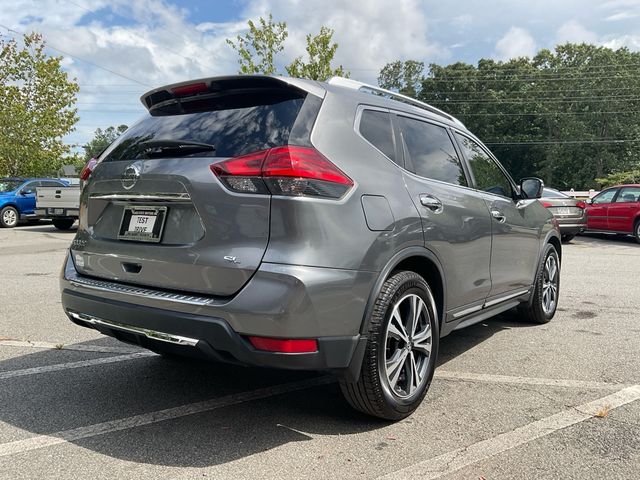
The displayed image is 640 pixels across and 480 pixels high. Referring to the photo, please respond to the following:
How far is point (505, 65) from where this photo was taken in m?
64.9

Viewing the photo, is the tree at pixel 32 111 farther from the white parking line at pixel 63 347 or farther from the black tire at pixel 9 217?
the white parking line at pixel 63 347

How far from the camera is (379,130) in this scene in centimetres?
333

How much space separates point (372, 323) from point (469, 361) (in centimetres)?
182

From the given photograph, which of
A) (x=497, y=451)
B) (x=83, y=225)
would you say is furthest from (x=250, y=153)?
(x=497, y=451)

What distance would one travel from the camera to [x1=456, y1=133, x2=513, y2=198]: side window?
444 centimetres

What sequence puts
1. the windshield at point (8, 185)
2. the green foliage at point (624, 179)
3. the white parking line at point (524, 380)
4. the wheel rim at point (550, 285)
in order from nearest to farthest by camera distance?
the white parking line at point (524, 380) → the wheel rim at point (550, 285) → the windshield at point (8, 185) → the green foliage at point (624, 179)

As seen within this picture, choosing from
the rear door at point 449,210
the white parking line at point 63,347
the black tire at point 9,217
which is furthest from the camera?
the black tire at point 9,217

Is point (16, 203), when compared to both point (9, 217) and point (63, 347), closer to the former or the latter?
point (9, 217)

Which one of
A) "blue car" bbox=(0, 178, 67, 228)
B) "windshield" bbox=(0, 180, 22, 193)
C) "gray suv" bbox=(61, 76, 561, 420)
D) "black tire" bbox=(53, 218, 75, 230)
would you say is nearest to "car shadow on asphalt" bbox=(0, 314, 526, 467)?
"gray suv" bbox=(61, 76, 561, 420)

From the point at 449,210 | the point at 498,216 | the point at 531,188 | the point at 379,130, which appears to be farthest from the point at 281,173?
the point at 531,188

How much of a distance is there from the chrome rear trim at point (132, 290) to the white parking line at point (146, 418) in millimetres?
757

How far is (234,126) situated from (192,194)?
1.40 ft

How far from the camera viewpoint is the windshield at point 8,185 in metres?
19.4

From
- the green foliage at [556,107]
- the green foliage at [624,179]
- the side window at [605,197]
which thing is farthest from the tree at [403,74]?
the side window at [605,197]
